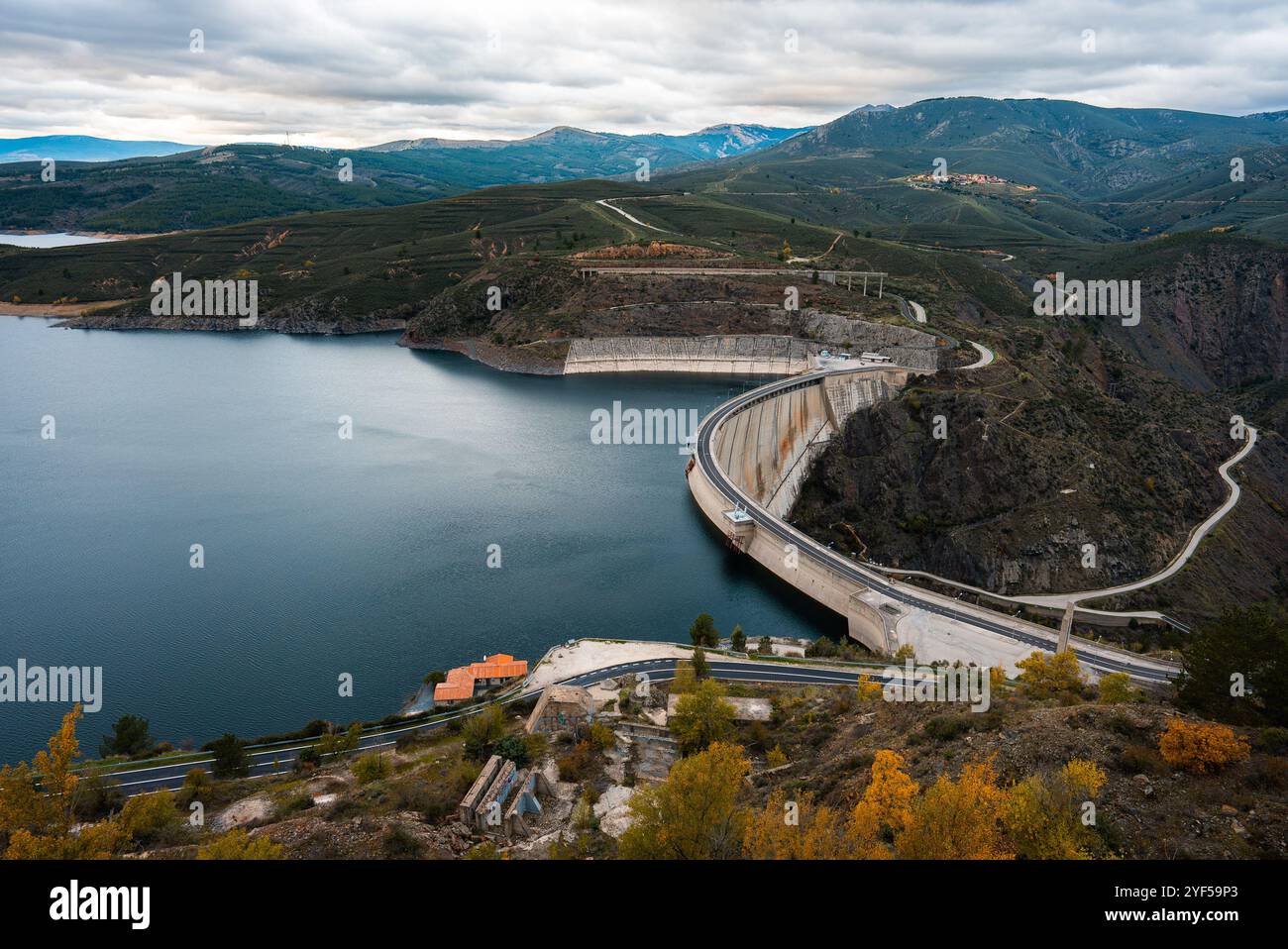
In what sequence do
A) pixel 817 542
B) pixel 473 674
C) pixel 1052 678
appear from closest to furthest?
pixel 1052 678 → pixel 473 674 → pixel 817 542

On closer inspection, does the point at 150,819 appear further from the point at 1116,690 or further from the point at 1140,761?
the point at 1116,690

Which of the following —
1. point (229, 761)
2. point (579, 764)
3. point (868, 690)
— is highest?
point (868, 690)

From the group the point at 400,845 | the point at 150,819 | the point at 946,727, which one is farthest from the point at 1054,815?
the point at 150,819

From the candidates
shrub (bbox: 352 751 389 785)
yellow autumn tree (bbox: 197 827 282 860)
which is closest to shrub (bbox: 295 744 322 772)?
shrub (bbox: 352 751 389 785)

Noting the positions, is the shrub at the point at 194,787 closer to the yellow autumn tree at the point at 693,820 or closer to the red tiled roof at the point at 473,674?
the red tiled roof at the point at 473,674

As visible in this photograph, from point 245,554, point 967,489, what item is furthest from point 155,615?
point 967,489

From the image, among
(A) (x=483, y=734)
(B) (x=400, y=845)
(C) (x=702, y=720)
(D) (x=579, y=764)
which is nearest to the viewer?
(B) (x=400, y=845)

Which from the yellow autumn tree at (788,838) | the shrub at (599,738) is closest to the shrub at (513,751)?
the shrub at (599,738)

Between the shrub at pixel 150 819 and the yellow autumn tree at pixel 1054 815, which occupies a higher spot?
the yellow autumn tree at pixel 1054 815

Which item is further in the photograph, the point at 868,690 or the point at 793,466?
the point at 793,466
